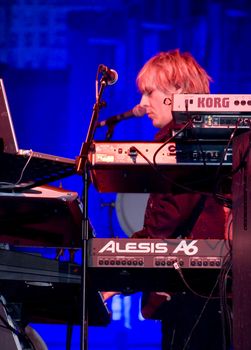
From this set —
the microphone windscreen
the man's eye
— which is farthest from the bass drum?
the microphone windscreen

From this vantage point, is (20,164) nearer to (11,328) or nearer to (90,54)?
(11,328)

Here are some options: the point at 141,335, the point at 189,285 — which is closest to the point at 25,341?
the point at 189,285

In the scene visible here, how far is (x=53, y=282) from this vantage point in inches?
96.9

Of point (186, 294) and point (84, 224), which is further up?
point (84, 224)

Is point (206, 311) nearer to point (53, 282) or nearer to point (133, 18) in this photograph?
point (53, 282)

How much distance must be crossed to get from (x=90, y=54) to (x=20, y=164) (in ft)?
10.2

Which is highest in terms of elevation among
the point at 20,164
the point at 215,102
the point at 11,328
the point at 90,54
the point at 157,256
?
the point at 90,54

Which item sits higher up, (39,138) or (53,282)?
(39,138)

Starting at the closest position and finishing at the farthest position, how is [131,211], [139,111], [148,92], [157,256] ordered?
[157,256] → [139,111] → [148,92] → [131,211]

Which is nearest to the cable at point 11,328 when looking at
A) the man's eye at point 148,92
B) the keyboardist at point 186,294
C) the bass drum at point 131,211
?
the keyboardist at point 186,294

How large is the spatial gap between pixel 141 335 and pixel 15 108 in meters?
1.89

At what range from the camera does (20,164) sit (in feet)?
7.30

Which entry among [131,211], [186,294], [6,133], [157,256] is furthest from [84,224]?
[131,211]

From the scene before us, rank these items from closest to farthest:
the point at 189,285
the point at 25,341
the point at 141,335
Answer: the point at 189,285
the point at 25,341
the point at 141,335
